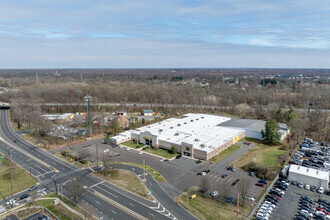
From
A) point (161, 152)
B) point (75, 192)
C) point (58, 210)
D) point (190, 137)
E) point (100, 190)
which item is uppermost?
point (190, 137)

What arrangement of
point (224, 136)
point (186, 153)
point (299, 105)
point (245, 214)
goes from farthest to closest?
point (299, 105) → point (224, 136) → point (186, 153) → point (245, 214)

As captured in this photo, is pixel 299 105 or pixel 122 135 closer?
pixel 122 135

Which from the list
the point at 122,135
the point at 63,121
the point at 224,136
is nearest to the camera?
the point at 224,136

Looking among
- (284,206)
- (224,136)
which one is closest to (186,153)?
(224,136)

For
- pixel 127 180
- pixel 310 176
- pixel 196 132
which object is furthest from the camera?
pixel 196 132

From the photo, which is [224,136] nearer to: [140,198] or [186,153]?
[186,153]

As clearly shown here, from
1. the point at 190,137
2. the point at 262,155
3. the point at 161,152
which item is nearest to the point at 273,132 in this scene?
the point at 262,155

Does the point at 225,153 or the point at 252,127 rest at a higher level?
the point at 252,127

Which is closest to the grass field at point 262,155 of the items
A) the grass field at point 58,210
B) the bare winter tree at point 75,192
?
the bare winter tree at point 75,192

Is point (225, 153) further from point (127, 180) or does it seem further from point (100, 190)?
point (100, 190)
